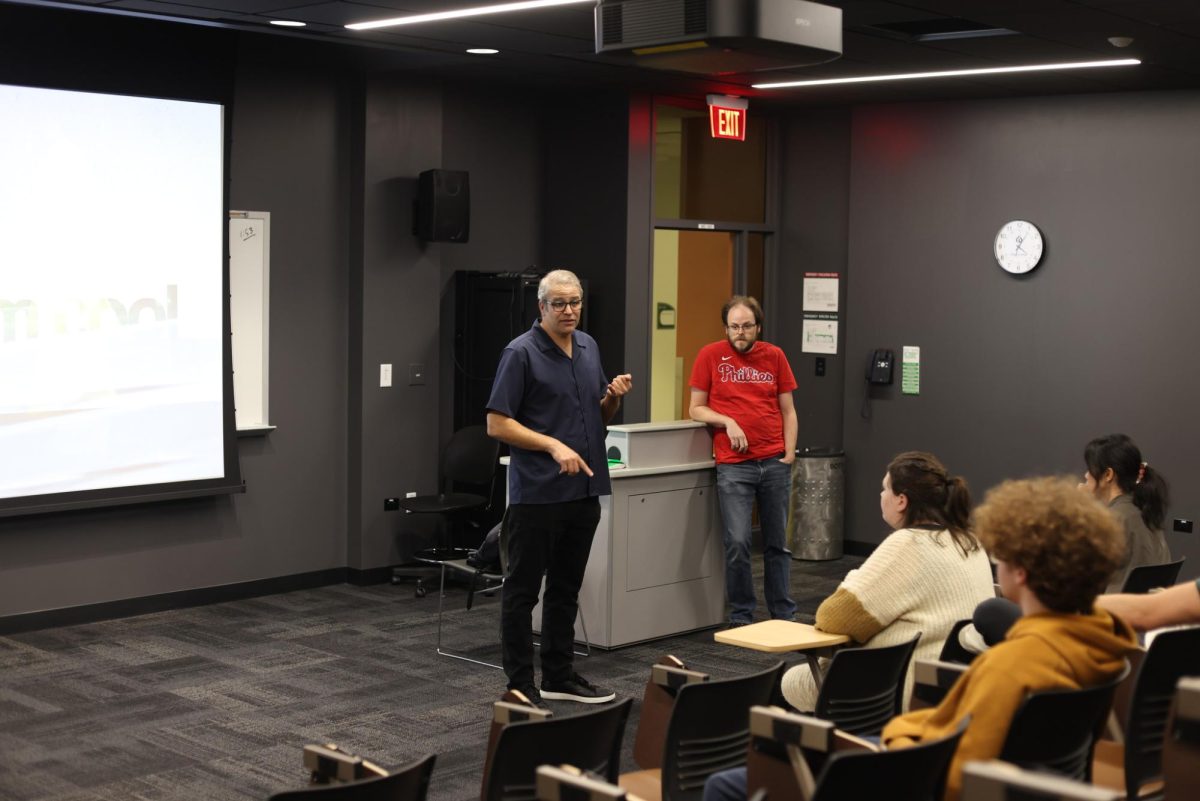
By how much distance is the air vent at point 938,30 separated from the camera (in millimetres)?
6098

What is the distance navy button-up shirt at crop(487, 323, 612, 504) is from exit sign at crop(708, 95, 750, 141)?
355cm

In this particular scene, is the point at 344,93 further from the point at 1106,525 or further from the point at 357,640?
the point at 1106,525

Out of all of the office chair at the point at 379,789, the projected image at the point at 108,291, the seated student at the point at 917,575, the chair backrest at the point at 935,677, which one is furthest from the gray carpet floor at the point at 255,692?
the office chair at the point at 379,789

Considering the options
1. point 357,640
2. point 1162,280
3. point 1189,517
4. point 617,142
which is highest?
point 617,142

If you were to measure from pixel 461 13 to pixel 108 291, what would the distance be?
7.95 ft

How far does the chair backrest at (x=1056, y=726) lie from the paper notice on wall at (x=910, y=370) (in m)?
6.32

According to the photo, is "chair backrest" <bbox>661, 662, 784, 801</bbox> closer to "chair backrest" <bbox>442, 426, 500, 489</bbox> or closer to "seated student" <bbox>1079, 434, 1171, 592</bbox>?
"seated student" <bbox>1079, 434, 1171, 592</bbox>

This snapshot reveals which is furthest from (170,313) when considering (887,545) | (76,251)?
(887,545)

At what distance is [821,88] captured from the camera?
8117 millimetres

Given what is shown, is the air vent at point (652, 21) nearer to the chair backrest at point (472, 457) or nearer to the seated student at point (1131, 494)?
the seated student at point (1131, 494)

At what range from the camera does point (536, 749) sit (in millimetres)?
2676

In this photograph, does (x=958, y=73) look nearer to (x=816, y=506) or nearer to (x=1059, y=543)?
(x=816, y=506)

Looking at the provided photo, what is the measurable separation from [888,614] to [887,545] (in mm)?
186

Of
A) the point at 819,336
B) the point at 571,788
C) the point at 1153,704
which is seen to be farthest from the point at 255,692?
the point at 819,336
